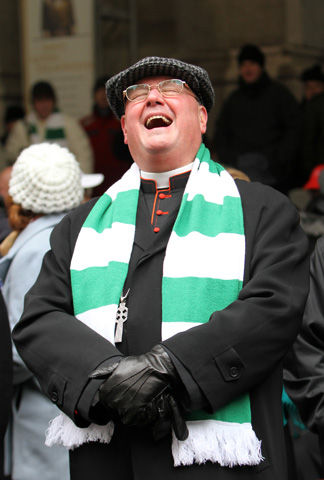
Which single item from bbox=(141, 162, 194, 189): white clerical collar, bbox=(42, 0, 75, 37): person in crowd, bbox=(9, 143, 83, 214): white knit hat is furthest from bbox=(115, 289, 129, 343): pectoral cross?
bbox=(42, 0, 75, 37): person in crowd

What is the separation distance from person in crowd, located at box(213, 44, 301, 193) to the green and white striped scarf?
4.51m

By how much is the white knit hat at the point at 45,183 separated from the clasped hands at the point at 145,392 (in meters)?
1.64

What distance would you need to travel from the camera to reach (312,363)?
3.22 m

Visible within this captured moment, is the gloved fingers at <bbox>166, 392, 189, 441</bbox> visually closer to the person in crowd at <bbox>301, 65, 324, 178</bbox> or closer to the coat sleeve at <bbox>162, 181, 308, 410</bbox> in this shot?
the coat sleeve at <bbox>162, 181, 308, 410</bbox>

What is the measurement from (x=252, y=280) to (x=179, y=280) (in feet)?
0.85

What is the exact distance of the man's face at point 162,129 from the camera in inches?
118

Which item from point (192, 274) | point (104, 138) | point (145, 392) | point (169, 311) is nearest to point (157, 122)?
point (192, 274)

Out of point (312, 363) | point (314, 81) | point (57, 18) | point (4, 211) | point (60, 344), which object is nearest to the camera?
point (60, 344)

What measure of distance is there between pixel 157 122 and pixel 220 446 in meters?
1.20

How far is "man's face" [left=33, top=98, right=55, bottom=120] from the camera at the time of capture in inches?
317

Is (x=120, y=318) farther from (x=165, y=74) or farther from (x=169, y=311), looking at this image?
(x=165, y=74)

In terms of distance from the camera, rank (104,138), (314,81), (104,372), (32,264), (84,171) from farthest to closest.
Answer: (104,138)
(314,81)
(84,171)
(32,264)
(104,372)

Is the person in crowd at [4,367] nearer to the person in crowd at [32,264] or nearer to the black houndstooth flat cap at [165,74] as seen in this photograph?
the person in crowd at [32,264]

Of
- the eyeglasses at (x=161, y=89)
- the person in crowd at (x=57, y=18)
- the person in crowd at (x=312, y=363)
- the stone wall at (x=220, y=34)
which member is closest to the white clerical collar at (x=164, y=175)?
the eyeglasses at (x=161, y=89)
